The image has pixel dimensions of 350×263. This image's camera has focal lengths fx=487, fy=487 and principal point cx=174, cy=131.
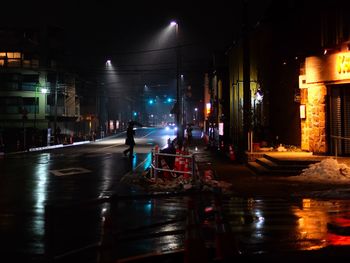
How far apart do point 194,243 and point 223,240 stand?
575 mm

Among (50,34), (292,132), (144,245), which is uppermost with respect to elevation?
(50,34)

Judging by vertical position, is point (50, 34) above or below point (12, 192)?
above

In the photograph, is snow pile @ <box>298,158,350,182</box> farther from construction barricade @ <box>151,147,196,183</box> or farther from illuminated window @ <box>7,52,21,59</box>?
illuminated window @ <box>7,52,21,59</box>

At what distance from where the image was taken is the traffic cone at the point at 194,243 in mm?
5977

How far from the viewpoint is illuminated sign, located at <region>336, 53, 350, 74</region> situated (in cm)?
1933

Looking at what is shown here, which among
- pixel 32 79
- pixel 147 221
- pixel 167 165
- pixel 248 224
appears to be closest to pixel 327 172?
Result: pixel 167 165

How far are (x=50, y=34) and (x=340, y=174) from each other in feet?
211

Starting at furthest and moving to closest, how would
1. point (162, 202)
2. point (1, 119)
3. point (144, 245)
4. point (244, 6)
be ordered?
point (1, 119)
point (244, 6)
point (162, 202)
point (144, 245)

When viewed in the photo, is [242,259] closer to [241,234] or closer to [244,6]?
[241,234]

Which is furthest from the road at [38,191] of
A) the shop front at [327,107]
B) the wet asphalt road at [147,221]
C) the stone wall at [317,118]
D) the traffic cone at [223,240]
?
the shop front at [327,107]

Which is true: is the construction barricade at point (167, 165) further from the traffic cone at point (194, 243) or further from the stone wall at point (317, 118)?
the traffic cone at point (194, 243)

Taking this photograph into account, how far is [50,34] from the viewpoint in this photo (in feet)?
243

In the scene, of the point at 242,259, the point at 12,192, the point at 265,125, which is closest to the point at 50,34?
the point at 265,125

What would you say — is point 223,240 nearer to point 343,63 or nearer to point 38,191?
point 38,191
